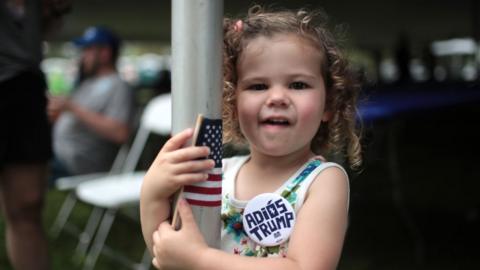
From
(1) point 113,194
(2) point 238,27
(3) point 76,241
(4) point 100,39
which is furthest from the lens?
(4) point 100,39

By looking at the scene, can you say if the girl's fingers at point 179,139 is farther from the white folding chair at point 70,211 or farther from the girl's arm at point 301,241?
the white folding chair at point 70,211

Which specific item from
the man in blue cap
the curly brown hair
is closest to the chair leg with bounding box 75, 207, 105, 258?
the man in blue cap

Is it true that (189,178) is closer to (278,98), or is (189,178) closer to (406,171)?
(278,98)

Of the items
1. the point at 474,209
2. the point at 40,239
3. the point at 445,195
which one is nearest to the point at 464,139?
the point at 445,195

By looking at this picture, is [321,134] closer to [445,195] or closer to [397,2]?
[445,195]

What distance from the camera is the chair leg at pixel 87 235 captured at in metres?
3.51

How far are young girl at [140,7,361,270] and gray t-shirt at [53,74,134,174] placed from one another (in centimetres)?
285

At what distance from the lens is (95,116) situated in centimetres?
381

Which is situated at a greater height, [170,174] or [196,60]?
[196,60]

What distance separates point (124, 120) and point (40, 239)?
1713 mm

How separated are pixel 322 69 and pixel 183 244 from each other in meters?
0.39

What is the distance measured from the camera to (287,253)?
0.96 metres

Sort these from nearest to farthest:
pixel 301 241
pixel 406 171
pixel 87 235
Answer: pixel 301 241, pixel 87 235, pixel 406 171

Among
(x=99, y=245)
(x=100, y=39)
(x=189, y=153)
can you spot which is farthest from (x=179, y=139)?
(x=100, y=39)
